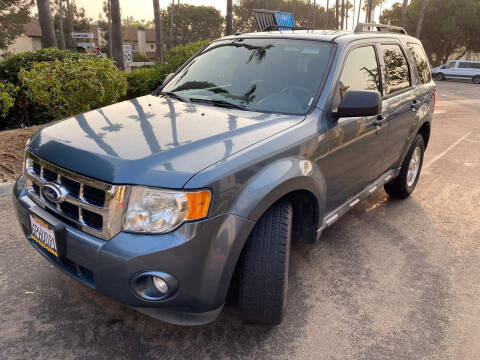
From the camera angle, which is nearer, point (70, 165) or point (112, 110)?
point (70, 165)

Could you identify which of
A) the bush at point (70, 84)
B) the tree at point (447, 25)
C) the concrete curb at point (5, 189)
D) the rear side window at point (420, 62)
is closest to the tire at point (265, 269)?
the rear side window at point (420, 62)

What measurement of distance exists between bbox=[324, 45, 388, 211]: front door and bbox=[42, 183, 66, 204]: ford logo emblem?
1.64 meters

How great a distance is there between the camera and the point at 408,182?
4852 mm

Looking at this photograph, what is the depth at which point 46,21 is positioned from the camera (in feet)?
36.8

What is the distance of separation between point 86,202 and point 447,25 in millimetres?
42848

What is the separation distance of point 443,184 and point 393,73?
2.22 metres

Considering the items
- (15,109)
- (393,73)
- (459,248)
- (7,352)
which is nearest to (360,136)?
(393,73)

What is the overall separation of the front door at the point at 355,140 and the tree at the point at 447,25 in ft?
132

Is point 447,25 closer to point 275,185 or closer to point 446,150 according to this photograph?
point 446,150

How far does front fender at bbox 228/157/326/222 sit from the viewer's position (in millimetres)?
2152

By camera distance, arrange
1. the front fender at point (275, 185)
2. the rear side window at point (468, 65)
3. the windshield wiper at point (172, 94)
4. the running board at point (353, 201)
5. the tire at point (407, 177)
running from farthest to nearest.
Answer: the rear side window at point (468, 65) → the tire at point (407, 177) → the windshield wiper at point (172, 94) → the running board at point (353, 201) → the front fender at point (275, 185)

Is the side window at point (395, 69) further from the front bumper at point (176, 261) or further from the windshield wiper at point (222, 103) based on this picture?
the front bumper at point (176, 261)

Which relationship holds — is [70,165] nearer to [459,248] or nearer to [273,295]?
[273,295]

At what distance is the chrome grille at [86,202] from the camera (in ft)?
6.66
